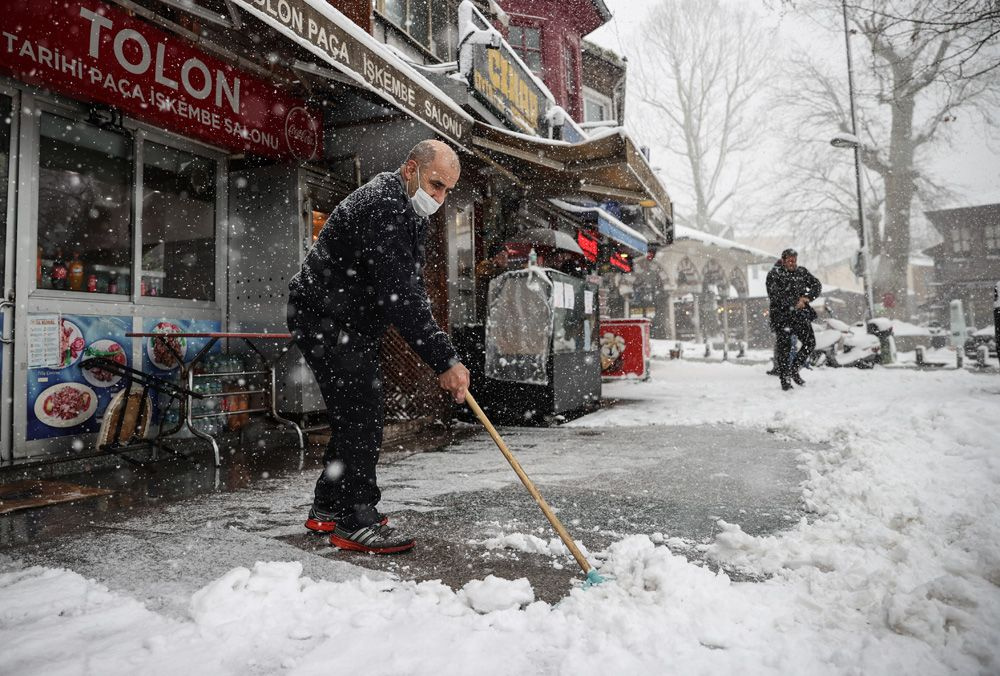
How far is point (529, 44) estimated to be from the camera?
1436cm

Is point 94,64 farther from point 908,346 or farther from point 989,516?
point 908,346

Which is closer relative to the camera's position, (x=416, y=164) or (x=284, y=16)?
(x=416, y=164)

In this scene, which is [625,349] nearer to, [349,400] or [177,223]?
[177,223]

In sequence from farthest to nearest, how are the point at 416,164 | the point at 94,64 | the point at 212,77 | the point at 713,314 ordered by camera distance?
→ the point at 713,314, the point at 212,77, the point at 94,64, the point at 416,164

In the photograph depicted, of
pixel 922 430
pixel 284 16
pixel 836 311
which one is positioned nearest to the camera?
pixel 284 16

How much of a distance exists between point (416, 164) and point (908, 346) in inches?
1085

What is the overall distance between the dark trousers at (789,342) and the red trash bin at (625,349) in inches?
114

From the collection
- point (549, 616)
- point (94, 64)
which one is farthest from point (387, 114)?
point (549, 616)

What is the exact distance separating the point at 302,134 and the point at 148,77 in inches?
65.8

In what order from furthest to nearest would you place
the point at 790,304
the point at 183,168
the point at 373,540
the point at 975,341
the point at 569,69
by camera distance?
the point at 975,341 < the point at 569,69 < the point at 790,304 < the point at 183,168 < the point at 373,540

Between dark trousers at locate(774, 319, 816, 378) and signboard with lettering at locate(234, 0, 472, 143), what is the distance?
20.1ft

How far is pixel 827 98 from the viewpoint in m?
30.6

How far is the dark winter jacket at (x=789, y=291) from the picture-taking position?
8.87 m

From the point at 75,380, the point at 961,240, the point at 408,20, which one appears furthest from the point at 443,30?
the point at 961,240
